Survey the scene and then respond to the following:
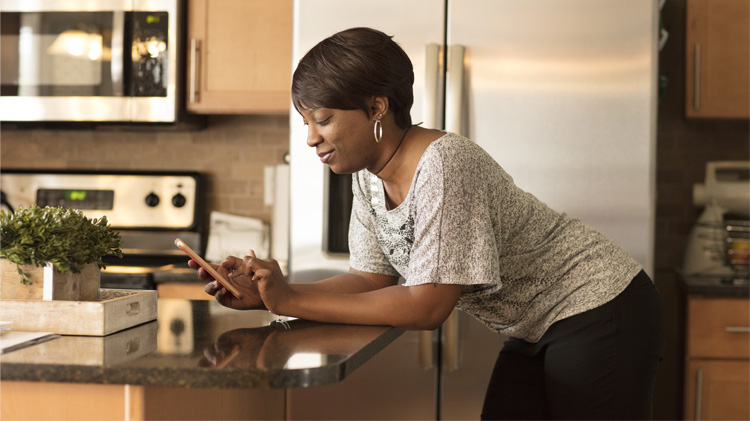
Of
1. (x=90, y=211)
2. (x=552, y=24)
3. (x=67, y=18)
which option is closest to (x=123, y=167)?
(x=90, y=211)

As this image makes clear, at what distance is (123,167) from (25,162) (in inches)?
18.7

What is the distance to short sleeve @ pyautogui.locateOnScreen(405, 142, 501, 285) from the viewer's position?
113 cm

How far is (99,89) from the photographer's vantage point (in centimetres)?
272

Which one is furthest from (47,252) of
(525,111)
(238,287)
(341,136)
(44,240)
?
(525,111)

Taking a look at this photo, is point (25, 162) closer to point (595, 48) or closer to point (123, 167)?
point (123, 167)

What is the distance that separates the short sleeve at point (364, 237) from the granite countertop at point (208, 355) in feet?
0.83

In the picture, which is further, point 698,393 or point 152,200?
point 152,200

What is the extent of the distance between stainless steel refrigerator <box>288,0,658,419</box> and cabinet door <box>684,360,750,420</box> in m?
0.47

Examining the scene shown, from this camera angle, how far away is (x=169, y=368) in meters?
0.88

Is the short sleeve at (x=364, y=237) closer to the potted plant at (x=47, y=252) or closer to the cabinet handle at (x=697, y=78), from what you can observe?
the potted plant at (x=47, y=252)

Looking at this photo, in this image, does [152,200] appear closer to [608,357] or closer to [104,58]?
[104,58]

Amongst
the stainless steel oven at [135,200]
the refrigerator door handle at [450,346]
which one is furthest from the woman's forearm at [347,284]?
the stainless steel oven at [135,200]

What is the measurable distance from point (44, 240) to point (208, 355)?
0.33 metres

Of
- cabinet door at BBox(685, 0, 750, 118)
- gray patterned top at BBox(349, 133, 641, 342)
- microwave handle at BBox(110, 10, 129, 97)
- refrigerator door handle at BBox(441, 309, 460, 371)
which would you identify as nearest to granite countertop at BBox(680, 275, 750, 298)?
cabinet door at BBox(685, 0, 750, 118)
